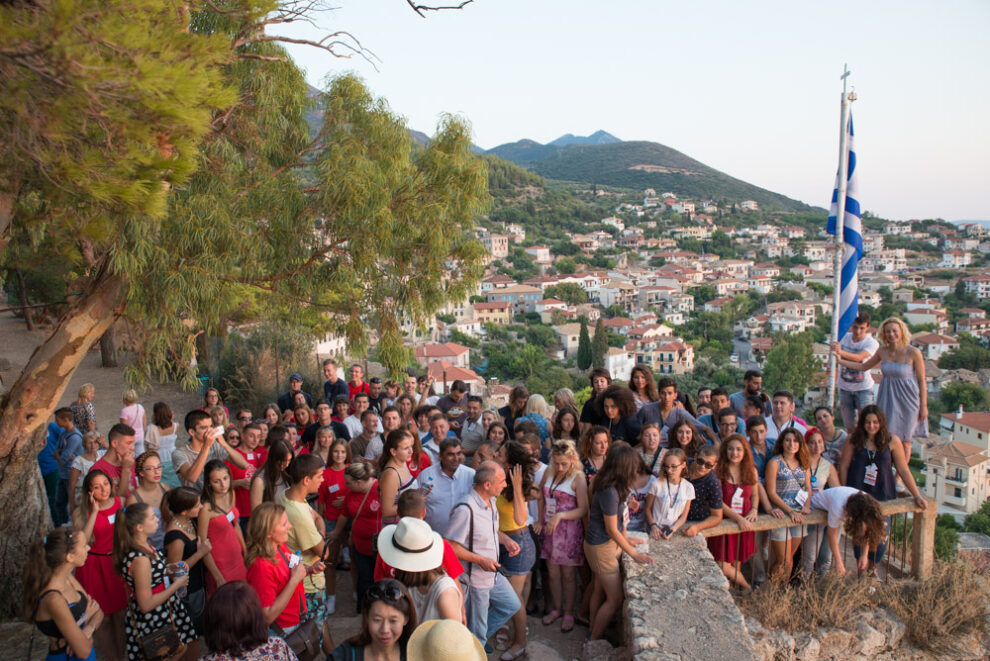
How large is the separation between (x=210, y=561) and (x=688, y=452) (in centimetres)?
315

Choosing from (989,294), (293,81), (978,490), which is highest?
(293,81)

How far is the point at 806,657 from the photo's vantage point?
12.9 ft

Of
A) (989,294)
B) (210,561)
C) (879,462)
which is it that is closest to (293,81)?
(210,561)

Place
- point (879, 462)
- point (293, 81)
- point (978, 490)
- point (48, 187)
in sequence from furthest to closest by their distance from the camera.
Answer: point (978, 490), point (293, 81), point (879, 462), point (48, 187)

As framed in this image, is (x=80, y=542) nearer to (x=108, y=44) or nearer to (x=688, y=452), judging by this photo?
(x=108, y=44)

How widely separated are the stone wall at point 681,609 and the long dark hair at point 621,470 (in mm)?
486

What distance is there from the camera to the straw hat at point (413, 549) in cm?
287

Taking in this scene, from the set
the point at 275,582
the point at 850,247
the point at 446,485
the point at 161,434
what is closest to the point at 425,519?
the point at 446,485

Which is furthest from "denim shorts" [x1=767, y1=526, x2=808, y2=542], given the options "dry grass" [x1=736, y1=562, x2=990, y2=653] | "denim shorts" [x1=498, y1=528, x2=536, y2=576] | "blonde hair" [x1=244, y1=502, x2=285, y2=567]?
"blonde hair" [x1=244, y1=502, x2=285, y2=567]

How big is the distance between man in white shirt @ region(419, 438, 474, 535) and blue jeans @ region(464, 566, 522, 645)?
1.60ft

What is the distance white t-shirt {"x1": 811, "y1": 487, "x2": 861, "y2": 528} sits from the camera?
4375 mm

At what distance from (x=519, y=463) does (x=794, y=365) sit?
60850 mm

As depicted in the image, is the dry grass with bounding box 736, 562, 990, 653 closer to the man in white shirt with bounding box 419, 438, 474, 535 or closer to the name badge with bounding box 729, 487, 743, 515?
the name badge with bounding box 729, 487, 743, 515

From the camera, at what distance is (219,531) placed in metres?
3.66
